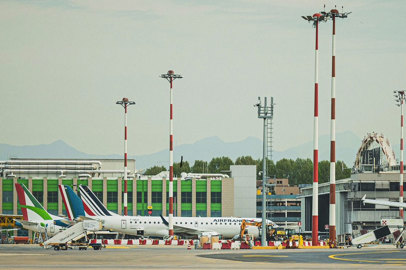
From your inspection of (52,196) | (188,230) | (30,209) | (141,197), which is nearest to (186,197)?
(141,197)

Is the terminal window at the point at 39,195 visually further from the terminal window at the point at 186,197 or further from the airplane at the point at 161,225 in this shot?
the airplane at the point at 161,225

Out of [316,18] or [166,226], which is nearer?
[316,18]

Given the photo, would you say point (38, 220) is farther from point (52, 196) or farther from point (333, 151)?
point (333, 151)

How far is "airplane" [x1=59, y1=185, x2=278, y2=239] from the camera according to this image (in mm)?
117000

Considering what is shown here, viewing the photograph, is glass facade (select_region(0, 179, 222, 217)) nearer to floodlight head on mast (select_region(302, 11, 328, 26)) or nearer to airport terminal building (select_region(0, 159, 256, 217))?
airport terminal building (select_region(0, 159, 256, 217))

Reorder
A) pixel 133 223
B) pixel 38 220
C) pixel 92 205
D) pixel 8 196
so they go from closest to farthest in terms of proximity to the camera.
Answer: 1. pixel 38 220
2. pixel 133 223
3. pixel 92 205
4. pixel 8 196

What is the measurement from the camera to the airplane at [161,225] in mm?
117000

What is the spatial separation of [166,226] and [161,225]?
75cm

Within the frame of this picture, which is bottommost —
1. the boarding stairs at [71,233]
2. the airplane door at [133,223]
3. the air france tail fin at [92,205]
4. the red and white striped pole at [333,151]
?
the airplane door at [133,223]

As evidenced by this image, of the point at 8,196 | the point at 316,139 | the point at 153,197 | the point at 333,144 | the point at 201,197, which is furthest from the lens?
the point at 8,196

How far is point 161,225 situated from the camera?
390ft

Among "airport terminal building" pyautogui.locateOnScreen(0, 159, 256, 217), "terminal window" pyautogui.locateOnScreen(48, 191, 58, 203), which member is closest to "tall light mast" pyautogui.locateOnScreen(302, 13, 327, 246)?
"airport terminal building" pyautogui.locateOnScreen(0, 159, 256, 217)

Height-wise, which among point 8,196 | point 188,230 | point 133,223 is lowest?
point 188,230

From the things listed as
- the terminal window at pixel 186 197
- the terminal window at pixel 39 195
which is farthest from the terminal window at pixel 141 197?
the terminal window at pixel 39 195
